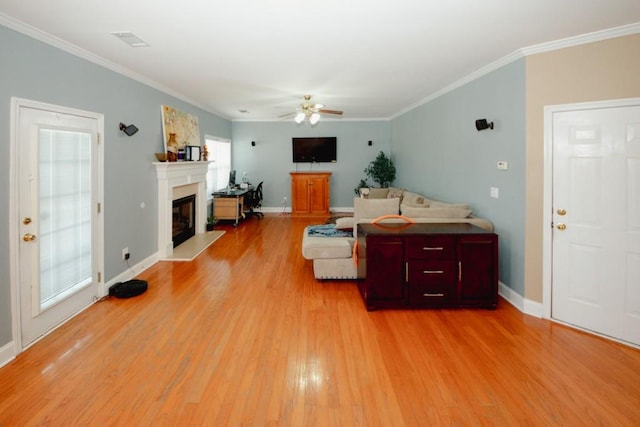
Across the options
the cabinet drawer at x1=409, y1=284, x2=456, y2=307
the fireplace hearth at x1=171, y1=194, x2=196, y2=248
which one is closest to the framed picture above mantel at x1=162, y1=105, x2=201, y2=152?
the fireplace hearth at x1=171, y1=194, x2=196, y2=248

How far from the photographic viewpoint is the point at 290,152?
1021 centimetres

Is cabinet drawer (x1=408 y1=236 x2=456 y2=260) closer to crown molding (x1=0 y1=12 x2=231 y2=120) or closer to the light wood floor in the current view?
the light wood floor

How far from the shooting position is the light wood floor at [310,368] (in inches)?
84.7

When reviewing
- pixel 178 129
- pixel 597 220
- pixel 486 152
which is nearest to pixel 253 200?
pixel 178 129

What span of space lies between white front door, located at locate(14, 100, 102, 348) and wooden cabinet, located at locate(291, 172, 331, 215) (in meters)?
6.25

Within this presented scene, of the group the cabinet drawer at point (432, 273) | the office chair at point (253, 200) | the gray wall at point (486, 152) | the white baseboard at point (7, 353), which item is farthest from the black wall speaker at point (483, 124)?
the office chair at point (253, 200)

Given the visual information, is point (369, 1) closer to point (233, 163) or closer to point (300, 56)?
point (300, 56)

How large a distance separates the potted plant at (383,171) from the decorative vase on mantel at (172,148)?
5.40 m

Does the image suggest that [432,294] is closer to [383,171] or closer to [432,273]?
[432,273]

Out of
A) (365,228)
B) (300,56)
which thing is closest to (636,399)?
(365,228)

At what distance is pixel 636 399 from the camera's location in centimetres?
226

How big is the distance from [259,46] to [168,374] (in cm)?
302

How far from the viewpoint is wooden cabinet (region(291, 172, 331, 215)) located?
390 inches

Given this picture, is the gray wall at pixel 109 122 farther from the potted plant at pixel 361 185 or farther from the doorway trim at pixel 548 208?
the potted plant at pixel 361 185
